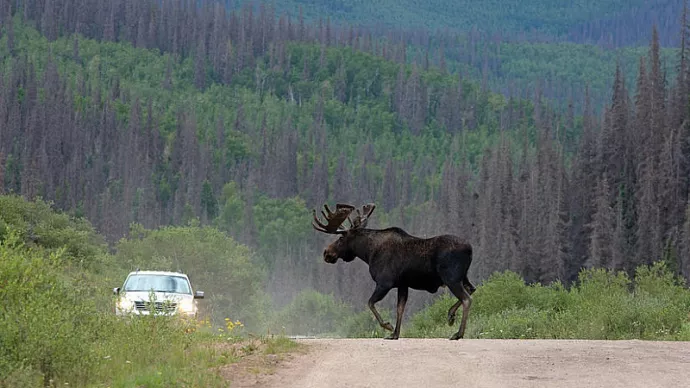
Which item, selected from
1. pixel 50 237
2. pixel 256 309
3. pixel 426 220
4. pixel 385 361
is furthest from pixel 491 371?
pixel 426 220

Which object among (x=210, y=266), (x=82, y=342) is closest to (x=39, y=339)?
(x=82, y=342)

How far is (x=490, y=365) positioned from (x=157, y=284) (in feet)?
46.4

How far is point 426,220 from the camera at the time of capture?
168375 mm

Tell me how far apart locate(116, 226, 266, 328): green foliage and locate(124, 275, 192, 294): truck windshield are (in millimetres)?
67831

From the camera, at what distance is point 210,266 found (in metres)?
104

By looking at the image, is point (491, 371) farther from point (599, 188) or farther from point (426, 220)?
point (426, 220)

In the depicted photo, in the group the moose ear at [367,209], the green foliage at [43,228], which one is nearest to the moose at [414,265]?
the moose ear at [367,209]

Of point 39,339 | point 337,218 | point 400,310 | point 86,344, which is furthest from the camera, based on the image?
point 337,218

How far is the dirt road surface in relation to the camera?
615 inches

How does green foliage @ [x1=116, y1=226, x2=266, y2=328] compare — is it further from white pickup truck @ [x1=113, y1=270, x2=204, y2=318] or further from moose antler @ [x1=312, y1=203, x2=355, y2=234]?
moose antler @ [x1=312, y1=203, x2=355, y2=234]

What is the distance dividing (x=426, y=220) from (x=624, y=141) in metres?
56.5

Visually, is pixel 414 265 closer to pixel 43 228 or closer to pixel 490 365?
pixel 490 365

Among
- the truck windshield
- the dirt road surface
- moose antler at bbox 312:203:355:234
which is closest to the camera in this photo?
the dirt road surface

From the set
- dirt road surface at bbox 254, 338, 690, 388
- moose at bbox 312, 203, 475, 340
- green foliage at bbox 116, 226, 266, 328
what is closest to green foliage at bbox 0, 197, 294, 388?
dirt road surface at bbox 254, 338, 690, 388
